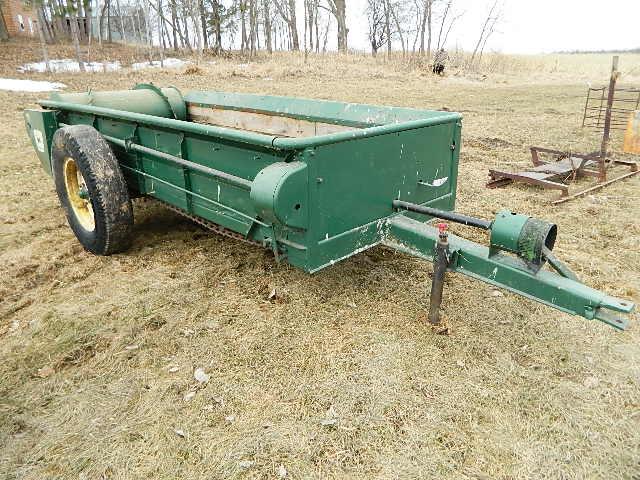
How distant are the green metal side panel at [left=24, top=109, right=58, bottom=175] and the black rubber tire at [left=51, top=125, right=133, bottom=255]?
0.56m

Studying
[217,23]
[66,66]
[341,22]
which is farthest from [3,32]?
[341,22]

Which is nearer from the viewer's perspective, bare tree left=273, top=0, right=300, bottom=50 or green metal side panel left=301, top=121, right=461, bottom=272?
green metal side panel left=301, top=121, right=461, bottom=272

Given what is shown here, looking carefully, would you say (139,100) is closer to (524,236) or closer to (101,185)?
(101,185)

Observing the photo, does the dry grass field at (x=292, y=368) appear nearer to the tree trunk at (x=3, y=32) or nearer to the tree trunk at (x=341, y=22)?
the tree trunk at (x=3, y=32)

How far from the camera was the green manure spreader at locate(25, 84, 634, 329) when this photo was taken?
2.39 m

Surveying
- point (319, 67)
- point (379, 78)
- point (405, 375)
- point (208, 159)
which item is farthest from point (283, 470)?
point (319, 67)

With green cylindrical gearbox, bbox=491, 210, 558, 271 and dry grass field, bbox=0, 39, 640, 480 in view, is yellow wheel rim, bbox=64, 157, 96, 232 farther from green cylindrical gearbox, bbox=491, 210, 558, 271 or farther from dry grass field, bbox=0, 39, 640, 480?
green cylindrical gearbox, bbox=491, 210, 558, 271

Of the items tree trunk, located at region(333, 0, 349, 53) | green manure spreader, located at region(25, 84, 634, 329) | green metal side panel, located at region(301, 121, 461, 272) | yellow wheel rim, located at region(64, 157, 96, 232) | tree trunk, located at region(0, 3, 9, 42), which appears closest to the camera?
green manure spreader, located at region(25, 84, 634, 329)

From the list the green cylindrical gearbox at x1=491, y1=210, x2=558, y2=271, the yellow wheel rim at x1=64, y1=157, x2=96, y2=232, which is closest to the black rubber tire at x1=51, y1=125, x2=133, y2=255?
the yellow wheel rim at x1=64, y1=157, x2=96, y2=232

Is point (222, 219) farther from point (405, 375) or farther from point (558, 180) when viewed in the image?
point (558, 180)

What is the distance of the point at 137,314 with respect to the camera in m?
3.25

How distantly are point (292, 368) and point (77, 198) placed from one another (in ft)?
8.94

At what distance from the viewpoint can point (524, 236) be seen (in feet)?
7.61

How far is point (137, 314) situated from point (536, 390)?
8.05 ft
